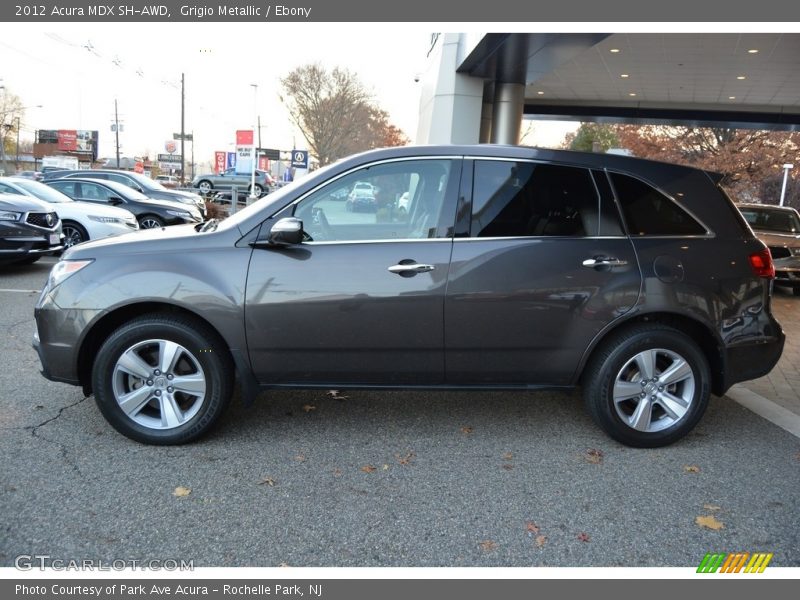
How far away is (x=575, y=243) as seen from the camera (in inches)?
152

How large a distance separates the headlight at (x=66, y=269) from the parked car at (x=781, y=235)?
9407mm

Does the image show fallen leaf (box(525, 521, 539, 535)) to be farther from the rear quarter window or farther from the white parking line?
the white parking line

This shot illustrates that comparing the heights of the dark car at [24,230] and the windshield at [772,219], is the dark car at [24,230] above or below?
below

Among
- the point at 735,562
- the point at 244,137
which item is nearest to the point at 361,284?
the point at 735,562

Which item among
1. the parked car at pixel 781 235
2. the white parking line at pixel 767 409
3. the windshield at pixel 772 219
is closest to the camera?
the white parking line at pixel 767 409

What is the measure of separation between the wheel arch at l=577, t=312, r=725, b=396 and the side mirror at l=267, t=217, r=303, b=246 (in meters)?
1.87

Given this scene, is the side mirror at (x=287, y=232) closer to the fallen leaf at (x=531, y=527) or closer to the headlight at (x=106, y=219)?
the fallen leaf at (x=531, y=527)

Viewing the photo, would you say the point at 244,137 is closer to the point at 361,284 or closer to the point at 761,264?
the point at 361,284

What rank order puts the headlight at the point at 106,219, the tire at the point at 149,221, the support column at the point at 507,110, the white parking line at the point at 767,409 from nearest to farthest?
the white parking line at the point at 767,409, the headlight at the point at 106,219, the tire at the point at 149,221, the support column at the point at 507,110

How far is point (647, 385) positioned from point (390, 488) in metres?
1.73

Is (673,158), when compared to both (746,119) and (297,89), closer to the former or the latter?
(746,119)

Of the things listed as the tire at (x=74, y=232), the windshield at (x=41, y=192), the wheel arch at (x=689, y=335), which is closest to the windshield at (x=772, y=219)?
the wheel arch at (x=689, y=335)

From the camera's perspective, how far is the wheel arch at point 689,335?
3.92 metres

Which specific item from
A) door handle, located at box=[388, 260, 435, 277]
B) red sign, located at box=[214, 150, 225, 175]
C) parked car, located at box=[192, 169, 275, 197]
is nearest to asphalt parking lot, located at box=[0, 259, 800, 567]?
Result: door handle, located at box=[388, 260, 435, 277]
